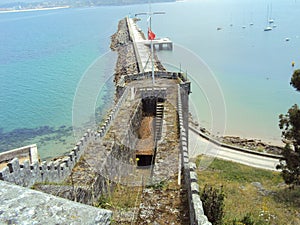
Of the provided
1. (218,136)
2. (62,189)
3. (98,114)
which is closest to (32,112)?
(98,114)

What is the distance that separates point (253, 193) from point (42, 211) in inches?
585

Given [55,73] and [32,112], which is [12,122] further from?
[55,73]

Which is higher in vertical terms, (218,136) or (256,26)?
(256,26)

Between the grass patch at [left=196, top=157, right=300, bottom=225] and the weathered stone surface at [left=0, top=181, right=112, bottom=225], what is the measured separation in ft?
31.1

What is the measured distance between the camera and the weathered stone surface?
2285mm

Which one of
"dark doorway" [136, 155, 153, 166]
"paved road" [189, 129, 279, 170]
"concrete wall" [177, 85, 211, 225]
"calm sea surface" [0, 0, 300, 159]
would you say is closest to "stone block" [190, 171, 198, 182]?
"concrete wall" [177, 85, 211, 225]

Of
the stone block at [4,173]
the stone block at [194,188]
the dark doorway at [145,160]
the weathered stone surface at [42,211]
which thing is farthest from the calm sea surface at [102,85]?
the weathered stone surface at [42,211]

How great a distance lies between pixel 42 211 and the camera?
236 centimetres

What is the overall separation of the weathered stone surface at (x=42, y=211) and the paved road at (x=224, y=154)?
56.6ft

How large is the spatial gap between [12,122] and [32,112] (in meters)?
2.39

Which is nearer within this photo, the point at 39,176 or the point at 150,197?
the point at 150,197

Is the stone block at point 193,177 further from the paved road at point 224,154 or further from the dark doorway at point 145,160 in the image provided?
the paved road at point 224,154

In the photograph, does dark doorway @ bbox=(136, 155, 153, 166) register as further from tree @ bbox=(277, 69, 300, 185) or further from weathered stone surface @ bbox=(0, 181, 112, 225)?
weathered stone surface @ bbox=(0, 181, 112, 225)

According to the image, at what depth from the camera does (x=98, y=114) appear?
1034 inches
